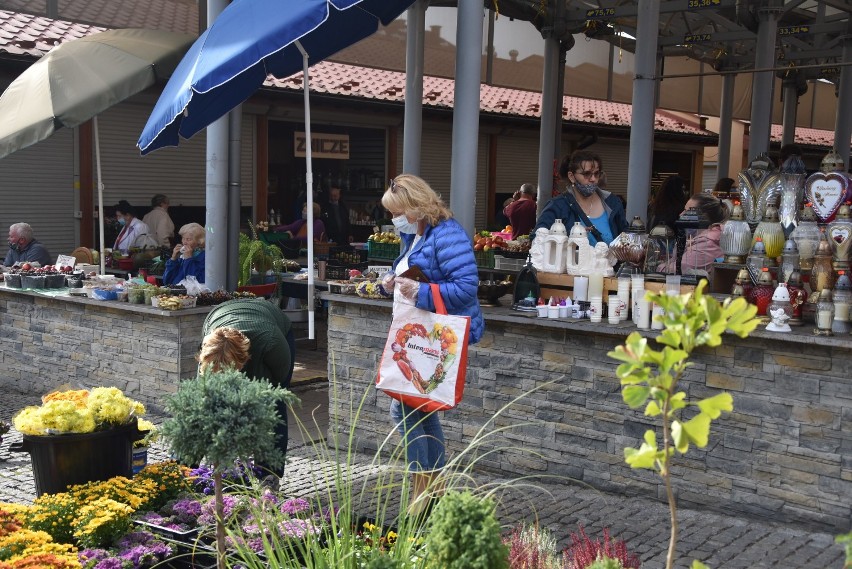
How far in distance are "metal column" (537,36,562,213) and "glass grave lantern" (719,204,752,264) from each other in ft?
32.6

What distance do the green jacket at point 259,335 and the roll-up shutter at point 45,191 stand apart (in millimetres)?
9307

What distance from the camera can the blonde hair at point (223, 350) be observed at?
4.79m

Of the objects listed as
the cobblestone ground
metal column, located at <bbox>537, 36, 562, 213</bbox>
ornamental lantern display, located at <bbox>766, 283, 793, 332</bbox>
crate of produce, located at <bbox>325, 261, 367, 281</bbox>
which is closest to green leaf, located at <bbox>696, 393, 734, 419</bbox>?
the cobblestone ground

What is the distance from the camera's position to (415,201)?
5.21 metres

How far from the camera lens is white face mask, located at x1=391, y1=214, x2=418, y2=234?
17.3 feet

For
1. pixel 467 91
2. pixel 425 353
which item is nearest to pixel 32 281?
pixel 467 91

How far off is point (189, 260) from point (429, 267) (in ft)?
15.0

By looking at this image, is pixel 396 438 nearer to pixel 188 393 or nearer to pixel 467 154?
pixel 467 154

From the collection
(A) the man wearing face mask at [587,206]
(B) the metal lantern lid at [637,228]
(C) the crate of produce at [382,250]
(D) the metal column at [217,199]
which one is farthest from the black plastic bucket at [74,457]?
(C) the crate of produce at [382,250]

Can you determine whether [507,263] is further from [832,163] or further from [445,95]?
[445,95]

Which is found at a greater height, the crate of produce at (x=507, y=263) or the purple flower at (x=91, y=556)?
the crate of produce at (x=507, y=263)

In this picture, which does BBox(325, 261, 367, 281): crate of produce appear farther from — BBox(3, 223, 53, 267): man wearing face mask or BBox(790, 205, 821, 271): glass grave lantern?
BBox(790, 205, 821, 271): glass grave lantern

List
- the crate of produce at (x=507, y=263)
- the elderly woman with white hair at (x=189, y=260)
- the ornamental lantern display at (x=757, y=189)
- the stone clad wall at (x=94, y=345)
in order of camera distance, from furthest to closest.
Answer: the elderly woman with white hair at (x=189, y=260) < the crate of produce at (x=507, y=263) < the stone clad wall at (x=94, y=345) < the ornamental lantern display at (x=757, y=189)

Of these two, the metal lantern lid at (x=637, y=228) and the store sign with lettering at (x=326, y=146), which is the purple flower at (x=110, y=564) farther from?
the store sign with lettering at (x=326, y=146)
